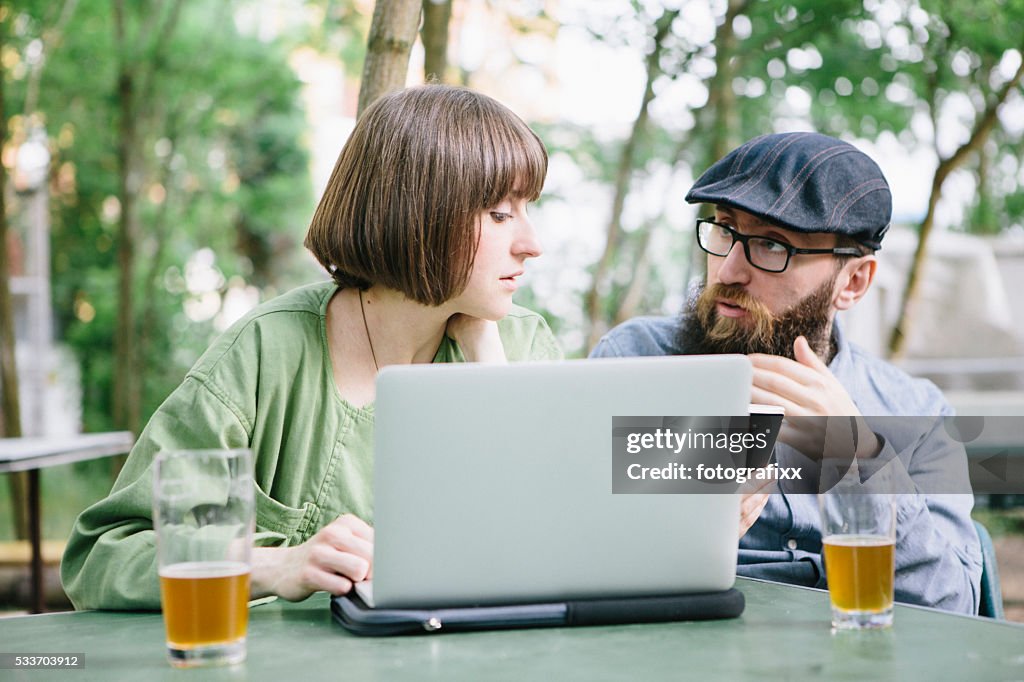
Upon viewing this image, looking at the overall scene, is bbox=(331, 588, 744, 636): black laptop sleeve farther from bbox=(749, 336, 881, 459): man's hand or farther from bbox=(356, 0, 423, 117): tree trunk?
bbox=(356, 0, 423, 117): tree trunk

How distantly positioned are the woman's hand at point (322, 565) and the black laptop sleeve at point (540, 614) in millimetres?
54

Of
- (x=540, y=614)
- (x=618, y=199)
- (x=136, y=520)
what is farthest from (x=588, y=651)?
(x=618, y=199)

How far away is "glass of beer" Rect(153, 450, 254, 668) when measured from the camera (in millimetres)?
1293

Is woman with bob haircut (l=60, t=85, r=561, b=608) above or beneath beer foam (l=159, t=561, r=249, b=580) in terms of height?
above

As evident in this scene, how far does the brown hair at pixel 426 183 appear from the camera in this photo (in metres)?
2.05

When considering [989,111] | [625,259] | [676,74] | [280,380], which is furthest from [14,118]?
[280,380]

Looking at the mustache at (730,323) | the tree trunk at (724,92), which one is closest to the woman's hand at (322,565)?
the mustache at (730,323)

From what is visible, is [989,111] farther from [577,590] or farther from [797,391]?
[577,590]

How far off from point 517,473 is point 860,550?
1.49 ft

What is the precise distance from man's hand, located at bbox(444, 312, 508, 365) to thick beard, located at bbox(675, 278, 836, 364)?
0.53 metres

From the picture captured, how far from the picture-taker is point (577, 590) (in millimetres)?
1447

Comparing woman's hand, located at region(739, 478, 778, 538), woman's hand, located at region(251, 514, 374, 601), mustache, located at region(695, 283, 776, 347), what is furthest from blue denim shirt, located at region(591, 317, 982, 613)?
woman's hand, located at region(251, 514, 374, 601)

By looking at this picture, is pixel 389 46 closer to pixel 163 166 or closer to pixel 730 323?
pixel 730 323

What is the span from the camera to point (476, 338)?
7.39ft
